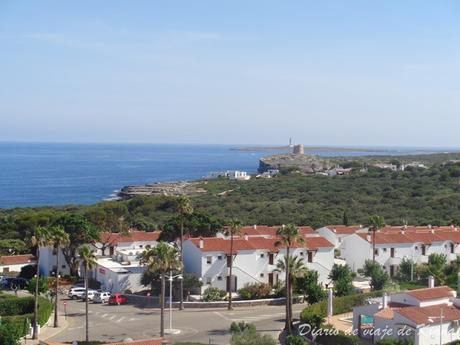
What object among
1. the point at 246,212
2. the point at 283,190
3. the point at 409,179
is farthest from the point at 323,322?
the point at 409,179

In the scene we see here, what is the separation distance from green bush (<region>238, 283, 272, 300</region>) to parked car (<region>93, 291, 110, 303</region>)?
1004cm

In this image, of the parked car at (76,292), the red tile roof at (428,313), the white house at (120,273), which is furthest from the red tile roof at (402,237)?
the parked car at (76,292)

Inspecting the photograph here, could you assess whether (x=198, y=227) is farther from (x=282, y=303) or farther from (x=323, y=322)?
(x=323, y=322)

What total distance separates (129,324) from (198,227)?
18.0 meters

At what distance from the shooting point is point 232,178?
600ft

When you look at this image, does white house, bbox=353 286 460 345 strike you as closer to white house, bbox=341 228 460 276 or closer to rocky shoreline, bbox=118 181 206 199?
white house, bbox=341 228 460 276

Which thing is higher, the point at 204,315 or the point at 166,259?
the point at 166,259

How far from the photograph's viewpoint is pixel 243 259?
51.3 meters

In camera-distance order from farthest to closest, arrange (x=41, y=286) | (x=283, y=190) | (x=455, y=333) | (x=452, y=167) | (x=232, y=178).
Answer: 1. (x=232, y=178)
2. (x=452, y=167)
3. (x=283, y=190)
4. (x=41, y=286)
5. (x=455, y=333)

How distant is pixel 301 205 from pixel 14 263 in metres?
57.5

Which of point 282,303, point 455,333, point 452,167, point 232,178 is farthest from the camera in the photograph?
point 232,178

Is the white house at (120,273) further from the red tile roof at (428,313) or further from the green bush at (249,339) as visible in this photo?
the red tile roof at (428,313)

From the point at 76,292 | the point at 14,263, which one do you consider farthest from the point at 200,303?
the point at 14,263

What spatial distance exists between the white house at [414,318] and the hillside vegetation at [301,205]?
2345 centimetres
